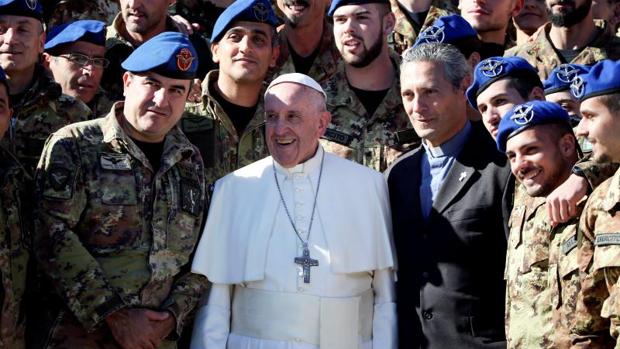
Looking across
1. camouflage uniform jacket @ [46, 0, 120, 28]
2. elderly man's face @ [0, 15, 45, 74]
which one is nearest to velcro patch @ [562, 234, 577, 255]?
elderly man's face @ [0, 15, 45, 74]

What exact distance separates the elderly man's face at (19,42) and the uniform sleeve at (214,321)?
6.86ft

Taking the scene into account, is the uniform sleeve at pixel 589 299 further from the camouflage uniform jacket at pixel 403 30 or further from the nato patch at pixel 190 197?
the camouflage uniform jacket at pixel 403 30

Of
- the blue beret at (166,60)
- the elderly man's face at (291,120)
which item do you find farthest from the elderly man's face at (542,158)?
the blue beret at (166,60)

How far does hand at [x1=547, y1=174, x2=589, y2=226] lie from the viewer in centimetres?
615

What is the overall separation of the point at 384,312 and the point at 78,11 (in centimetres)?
438

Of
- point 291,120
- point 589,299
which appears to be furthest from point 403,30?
point 589,299

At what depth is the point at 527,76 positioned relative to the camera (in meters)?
7.25

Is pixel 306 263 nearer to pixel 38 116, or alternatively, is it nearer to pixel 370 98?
pixel 370 98

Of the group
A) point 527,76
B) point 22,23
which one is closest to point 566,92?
point 527,76

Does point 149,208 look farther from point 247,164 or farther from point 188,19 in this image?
point 188,19

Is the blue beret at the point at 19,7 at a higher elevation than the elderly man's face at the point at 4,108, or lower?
higher

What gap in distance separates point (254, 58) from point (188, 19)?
2663mm

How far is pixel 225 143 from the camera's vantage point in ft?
26.7

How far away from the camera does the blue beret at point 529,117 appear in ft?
21.3
